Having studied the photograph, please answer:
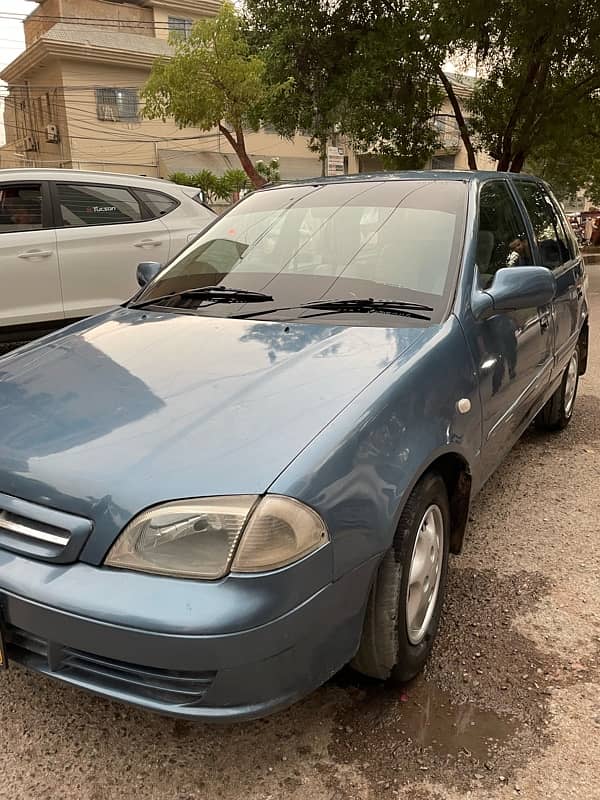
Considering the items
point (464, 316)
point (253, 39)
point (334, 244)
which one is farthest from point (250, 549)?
point (253, 39)

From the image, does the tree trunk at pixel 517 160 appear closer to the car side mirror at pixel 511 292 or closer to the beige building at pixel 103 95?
the beige building at pixel 103 95

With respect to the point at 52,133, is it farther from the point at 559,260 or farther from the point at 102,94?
the point at 559,260

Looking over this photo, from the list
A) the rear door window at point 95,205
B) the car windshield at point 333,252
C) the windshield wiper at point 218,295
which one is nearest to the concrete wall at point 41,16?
the rear door window at point 95,205

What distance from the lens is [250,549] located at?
5.40 feet

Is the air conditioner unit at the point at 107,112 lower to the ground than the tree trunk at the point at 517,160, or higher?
higher

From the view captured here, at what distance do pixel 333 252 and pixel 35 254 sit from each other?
368 centimetres

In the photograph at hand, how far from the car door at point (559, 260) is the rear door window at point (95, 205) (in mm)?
3636

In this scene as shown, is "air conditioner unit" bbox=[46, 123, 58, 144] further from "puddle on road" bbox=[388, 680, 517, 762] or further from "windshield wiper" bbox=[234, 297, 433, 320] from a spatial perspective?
"puddle on road" bbox=[388, 680, 517, 762]

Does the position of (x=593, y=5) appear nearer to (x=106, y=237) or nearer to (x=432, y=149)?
(x=432, y=149)

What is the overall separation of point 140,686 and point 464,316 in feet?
5.49

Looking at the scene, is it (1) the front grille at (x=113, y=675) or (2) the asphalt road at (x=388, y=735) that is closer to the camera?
(1) the front grille at (x=113, y=675)

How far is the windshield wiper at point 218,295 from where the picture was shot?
2822 millimetres

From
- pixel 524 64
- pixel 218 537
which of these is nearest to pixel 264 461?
pixel 218 537

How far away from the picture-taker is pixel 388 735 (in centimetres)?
205
